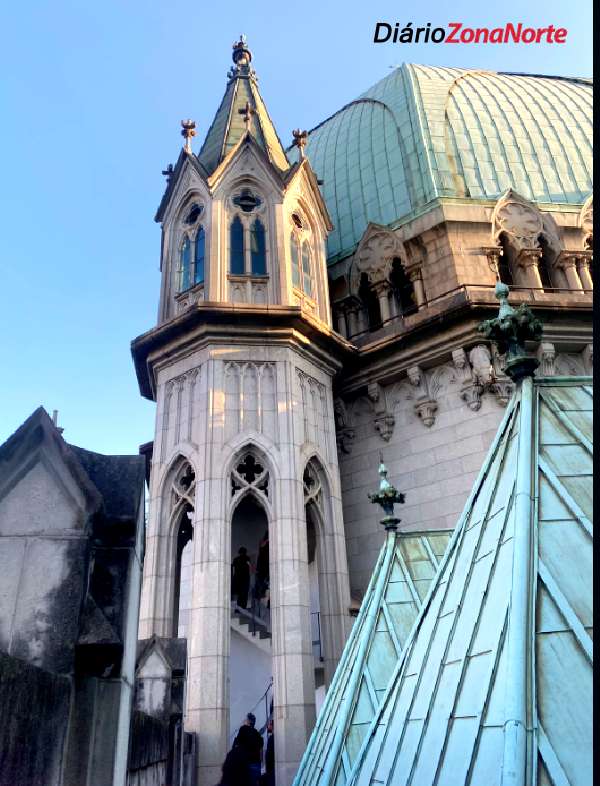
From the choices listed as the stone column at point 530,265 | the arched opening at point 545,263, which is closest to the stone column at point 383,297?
the stone column at point 530,265

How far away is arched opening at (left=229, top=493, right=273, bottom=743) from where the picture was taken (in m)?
15.6

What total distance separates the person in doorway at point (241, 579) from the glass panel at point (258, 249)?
711cm

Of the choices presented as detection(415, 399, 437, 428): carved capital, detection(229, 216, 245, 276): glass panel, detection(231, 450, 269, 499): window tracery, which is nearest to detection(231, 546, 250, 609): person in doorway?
detection(231, 450, 269, 499): window tracery

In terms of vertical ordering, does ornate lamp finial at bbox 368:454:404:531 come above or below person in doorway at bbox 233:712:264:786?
above

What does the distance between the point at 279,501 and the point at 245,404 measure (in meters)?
2.12

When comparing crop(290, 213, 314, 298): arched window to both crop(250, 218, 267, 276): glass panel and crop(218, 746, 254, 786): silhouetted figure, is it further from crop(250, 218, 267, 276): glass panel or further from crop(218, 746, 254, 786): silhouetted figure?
crop(218, 746, 254, 786): silhouetted figure

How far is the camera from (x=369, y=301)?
19266mm

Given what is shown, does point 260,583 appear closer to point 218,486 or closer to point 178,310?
point 218,486

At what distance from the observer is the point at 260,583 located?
17.0 metres

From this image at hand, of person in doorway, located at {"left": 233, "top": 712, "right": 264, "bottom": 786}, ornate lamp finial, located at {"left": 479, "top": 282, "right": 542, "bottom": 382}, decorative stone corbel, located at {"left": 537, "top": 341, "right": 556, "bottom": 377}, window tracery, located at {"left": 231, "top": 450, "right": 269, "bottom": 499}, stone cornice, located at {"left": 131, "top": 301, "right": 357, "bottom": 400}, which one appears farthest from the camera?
decorative stone corbel, located at {"left": 537, "top": 341, "right": 556, "bottom": 377}

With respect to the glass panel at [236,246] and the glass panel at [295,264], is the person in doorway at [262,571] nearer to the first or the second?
the glass panel at [295,264]

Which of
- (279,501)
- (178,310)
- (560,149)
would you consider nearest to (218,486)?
(279,501)

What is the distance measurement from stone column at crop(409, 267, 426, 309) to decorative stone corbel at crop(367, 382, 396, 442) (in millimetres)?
2634

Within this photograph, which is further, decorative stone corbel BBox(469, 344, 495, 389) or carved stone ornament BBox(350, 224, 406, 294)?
carved stone ornament BBox(350, 224, 406, 294)
